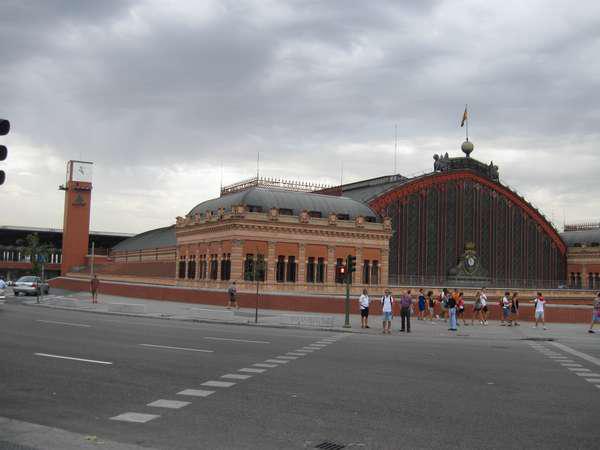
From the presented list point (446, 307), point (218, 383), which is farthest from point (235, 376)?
point (446, 307)

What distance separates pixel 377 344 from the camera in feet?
76.4

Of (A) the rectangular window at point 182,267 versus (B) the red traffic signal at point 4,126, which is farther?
(A) the rectangular window at point 182,267

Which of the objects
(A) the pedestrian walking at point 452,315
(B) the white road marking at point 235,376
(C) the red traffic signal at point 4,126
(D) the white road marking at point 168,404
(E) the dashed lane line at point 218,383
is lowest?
(D) the white road marking at point 168,404

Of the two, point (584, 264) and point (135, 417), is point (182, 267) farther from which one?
point (135, 417)

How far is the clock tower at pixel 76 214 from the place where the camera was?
103500 mm

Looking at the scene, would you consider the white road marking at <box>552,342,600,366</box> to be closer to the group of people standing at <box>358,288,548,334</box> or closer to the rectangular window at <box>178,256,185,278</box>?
the group of people standing at <box>358,288,548,334</box>

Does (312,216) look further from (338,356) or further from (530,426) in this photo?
(530,426)

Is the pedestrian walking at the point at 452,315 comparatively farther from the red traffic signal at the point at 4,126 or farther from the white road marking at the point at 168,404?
the red traffic signal at the point at 4,126

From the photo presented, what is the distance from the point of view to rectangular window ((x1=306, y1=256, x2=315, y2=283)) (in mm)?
60562

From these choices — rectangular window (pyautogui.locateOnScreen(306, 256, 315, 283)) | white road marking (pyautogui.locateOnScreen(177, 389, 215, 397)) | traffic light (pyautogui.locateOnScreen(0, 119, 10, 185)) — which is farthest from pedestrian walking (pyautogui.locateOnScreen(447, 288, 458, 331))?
rectangular window (pyautogui.locateOnScreen(306, 256, 315, 283))

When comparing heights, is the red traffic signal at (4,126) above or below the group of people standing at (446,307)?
above

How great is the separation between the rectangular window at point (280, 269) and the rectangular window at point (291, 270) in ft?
1.82

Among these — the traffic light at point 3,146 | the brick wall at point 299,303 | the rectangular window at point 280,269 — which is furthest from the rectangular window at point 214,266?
the traffic light at point 3,146

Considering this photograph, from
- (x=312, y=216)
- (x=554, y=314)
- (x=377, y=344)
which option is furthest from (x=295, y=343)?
(x=312, y=216)
